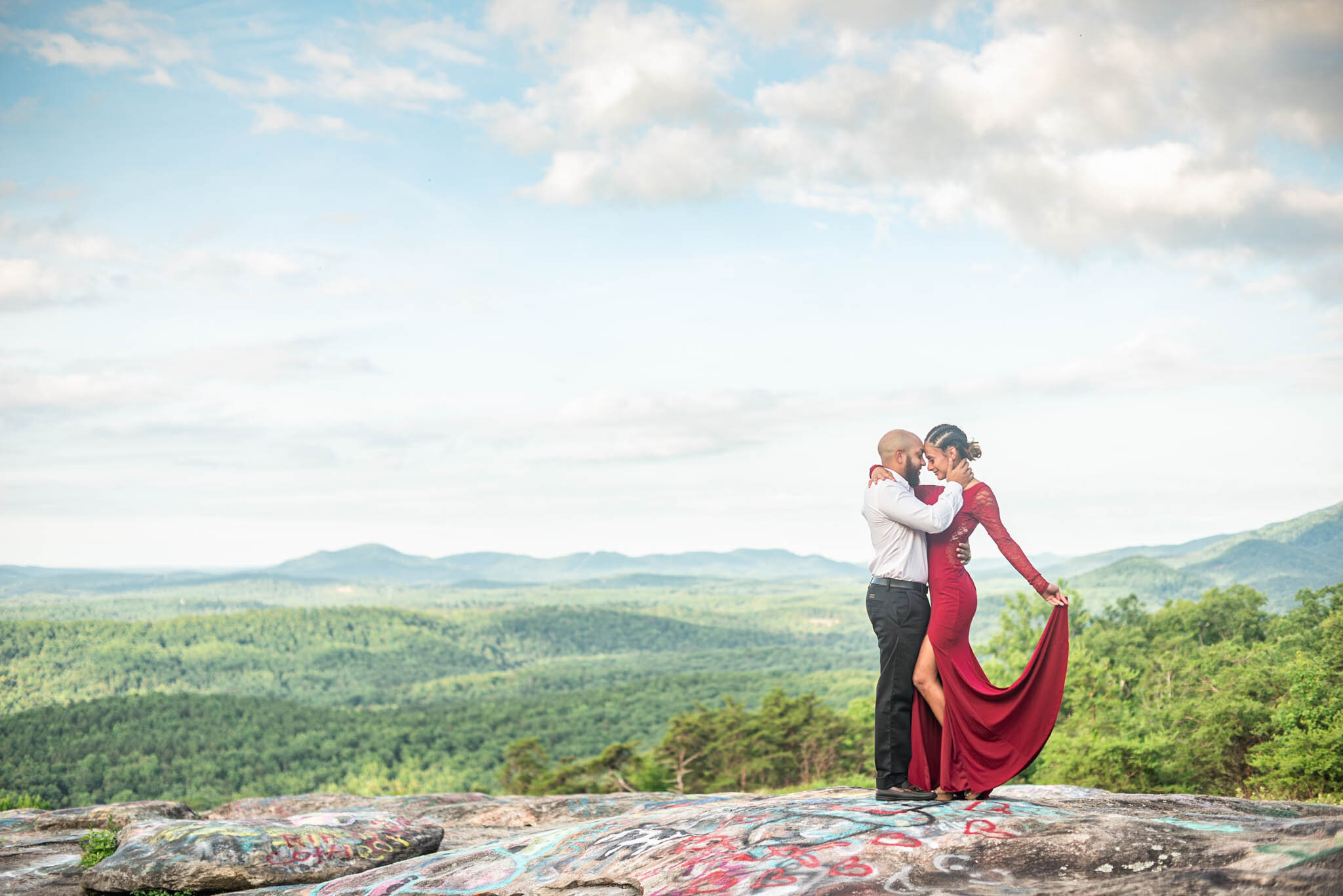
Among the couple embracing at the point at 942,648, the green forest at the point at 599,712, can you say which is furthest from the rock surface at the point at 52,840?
the green forest at the point at 599,712

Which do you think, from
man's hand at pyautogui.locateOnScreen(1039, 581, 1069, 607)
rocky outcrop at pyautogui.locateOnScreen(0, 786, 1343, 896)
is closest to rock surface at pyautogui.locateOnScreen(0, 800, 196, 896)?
rocky outcrop at pyautogui.locateOnScreen(0, 786, 1343, 896)

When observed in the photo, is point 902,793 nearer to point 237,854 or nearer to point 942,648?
point 942,648

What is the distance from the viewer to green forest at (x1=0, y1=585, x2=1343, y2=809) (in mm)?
22578

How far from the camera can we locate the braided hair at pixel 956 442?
22.4ft

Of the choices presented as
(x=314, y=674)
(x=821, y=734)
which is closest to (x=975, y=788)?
(x=821, y=734)

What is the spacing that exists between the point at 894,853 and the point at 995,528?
8.54ft

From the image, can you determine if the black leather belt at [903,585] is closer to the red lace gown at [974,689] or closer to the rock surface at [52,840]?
the red lace gown at [974,689]

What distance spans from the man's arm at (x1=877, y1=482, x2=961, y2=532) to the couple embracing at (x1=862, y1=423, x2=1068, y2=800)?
0.04 ft

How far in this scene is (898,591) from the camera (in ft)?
21.8

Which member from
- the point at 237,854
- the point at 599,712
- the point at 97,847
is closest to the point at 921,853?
the point at 237,854

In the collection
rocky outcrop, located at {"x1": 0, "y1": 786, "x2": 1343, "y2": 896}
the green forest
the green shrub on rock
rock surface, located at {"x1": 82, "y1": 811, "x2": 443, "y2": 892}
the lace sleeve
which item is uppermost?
the lace sleeve

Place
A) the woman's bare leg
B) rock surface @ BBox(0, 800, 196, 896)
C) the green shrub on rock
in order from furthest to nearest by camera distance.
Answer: the green shrub on rock, rock surface @ BBox(0, 800, 196, 896), the woman's bare leg

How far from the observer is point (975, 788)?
263 inches

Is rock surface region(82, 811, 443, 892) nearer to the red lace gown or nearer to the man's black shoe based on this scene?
the man's black shoe
